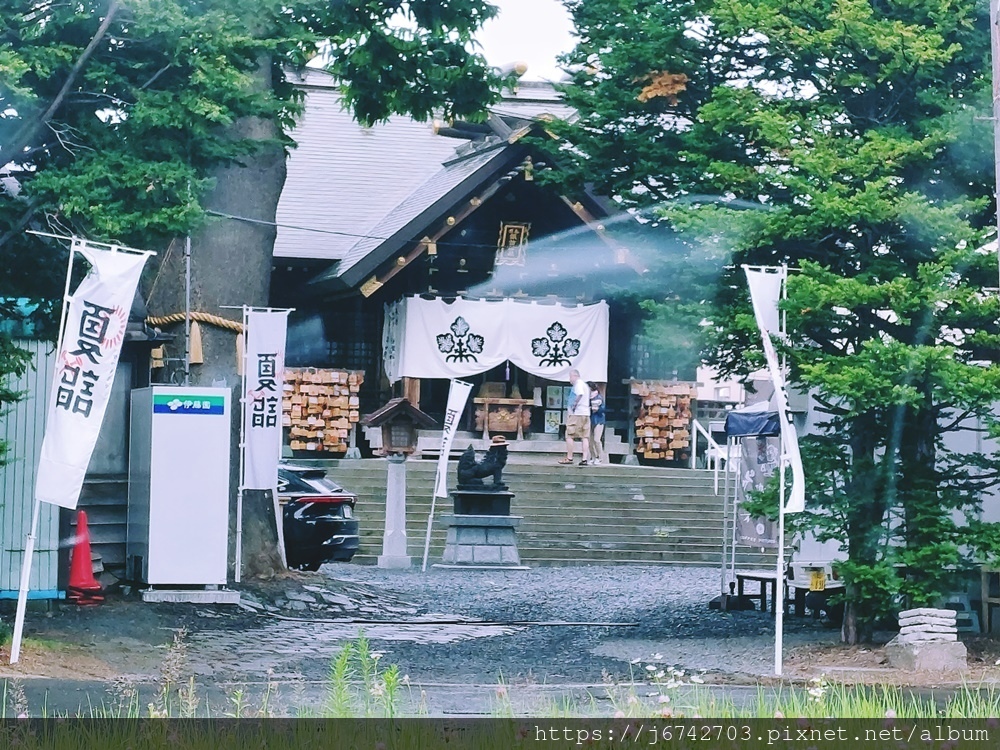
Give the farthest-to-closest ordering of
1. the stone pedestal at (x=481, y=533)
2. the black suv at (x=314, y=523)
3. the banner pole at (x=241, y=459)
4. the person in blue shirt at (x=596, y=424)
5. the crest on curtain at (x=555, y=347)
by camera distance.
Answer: the crest on curtain at (x=555, y=347), the person in blue shirt at (x=596, y=424), the stone pedestal at (x=481, y=533), the black suv at (x=314, y=523), the banner pole at (x=241, y=459)

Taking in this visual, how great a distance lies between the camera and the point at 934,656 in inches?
411

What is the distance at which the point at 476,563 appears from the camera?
777 inches

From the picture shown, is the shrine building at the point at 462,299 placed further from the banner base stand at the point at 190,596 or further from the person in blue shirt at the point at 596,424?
the banner base stand at the point at 190,596

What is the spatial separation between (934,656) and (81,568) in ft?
24.0

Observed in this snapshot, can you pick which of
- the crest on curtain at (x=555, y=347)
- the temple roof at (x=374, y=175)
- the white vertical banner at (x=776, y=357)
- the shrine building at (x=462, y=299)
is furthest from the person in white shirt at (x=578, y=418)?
the white vertical banner at (x=776, y=357)

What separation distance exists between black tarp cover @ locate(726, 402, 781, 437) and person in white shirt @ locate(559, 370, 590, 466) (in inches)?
433

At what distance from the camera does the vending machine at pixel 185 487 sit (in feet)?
42.4

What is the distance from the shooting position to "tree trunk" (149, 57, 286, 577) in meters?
14.9

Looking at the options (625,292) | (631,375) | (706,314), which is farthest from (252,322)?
(631,375)

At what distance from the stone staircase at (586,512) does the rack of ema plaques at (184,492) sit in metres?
7.21

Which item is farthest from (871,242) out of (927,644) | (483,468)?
(483,468)

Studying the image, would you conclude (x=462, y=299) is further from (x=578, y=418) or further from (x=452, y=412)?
(x=452, y=412)

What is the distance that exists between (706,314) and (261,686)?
5.27 meters

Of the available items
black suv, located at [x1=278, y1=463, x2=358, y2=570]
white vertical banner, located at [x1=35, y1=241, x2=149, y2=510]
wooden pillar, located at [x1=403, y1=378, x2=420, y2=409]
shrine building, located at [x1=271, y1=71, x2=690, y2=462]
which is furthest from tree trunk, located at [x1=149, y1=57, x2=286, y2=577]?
wooden pillar, located at [x1=403, y1=378, x2=420, y2=409]
